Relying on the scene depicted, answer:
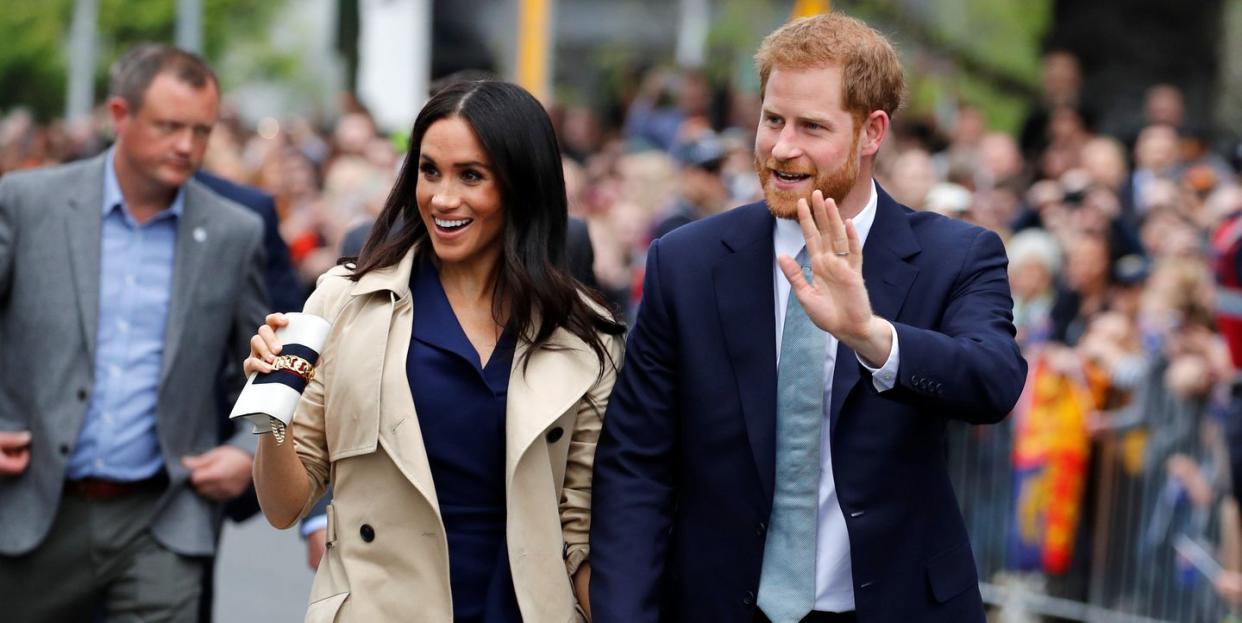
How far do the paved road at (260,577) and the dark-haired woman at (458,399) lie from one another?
471 cm

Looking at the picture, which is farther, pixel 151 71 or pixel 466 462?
pixel 151 71

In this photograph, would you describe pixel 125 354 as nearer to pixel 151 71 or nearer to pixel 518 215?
pixel 151 71

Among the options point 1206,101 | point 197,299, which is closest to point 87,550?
point 197,299

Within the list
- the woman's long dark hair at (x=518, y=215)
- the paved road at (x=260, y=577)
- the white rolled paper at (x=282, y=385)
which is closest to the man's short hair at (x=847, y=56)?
the woman's long dark hair at (x=518, y=215)

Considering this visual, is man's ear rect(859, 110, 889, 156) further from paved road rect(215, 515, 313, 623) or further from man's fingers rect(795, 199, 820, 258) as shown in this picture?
paved road rect(215, 515, 313, 623)

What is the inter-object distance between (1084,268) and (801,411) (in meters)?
6.32

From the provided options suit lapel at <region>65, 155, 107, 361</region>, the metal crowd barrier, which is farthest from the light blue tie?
the metal crowd barrier

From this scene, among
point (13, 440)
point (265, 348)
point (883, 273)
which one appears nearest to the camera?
point (265, 348)

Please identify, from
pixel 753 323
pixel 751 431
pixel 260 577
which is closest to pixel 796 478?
pixel 751 431

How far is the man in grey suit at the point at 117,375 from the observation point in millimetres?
6000

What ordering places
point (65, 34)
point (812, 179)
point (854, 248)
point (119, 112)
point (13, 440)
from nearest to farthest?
point (854, 248) < point (812, 179) < point (13, 440) < point (119, 112) < point (65, 34)

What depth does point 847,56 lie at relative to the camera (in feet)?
14.4

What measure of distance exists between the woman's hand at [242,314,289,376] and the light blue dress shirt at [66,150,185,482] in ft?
6.45

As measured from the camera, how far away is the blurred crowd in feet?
30.5
